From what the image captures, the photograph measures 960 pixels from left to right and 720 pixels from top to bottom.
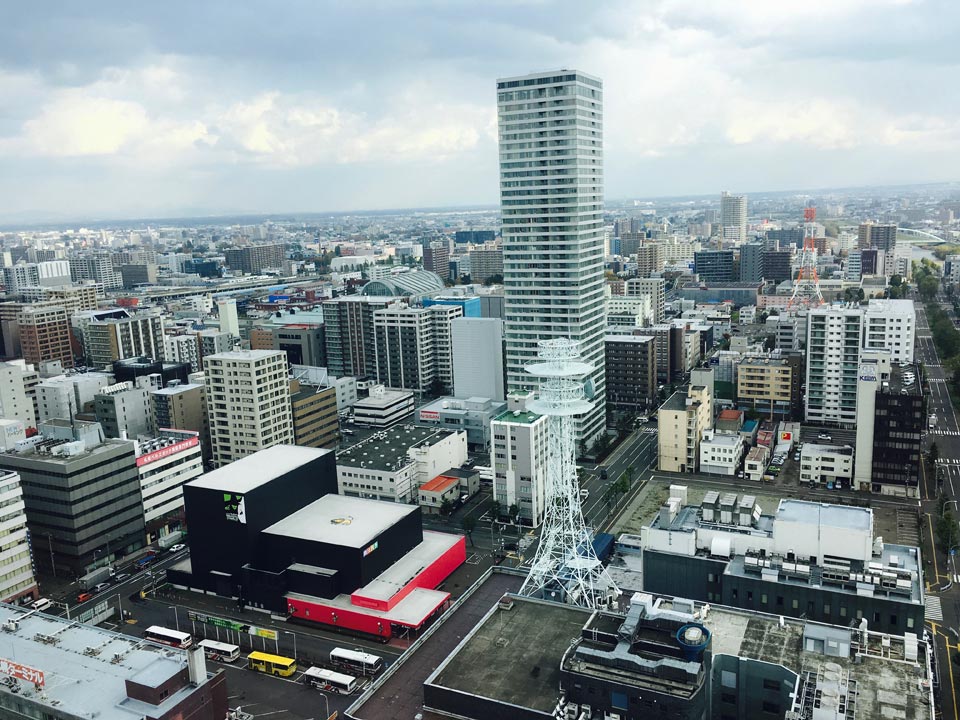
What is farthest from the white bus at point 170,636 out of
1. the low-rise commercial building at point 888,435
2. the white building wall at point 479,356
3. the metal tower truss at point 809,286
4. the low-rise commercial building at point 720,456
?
the metal tower truss at point 809,286

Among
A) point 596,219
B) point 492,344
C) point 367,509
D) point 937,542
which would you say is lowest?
point 937,542

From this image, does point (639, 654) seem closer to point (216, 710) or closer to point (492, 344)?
point (216, 710)

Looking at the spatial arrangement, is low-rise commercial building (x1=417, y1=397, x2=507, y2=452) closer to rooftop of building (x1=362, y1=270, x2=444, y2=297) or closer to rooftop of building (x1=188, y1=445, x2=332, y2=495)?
rooftop of building (x1=188, y1=445, x2=332, y2=495)

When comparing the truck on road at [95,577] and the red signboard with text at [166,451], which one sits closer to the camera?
the truck on road at [95,577]

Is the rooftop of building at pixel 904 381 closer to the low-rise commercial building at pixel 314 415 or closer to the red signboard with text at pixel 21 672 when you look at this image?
the low-rise commercial building at pixel 314 415

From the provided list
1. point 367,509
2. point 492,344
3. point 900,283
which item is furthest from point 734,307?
point 367,509

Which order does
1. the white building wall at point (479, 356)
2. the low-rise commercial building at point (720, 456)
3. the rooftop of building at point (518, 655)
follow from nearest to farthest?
the rooftop of building at point (518, 655) → the low-rise commercial building at point (720, 456) → the white building wall at point (479, 356)
